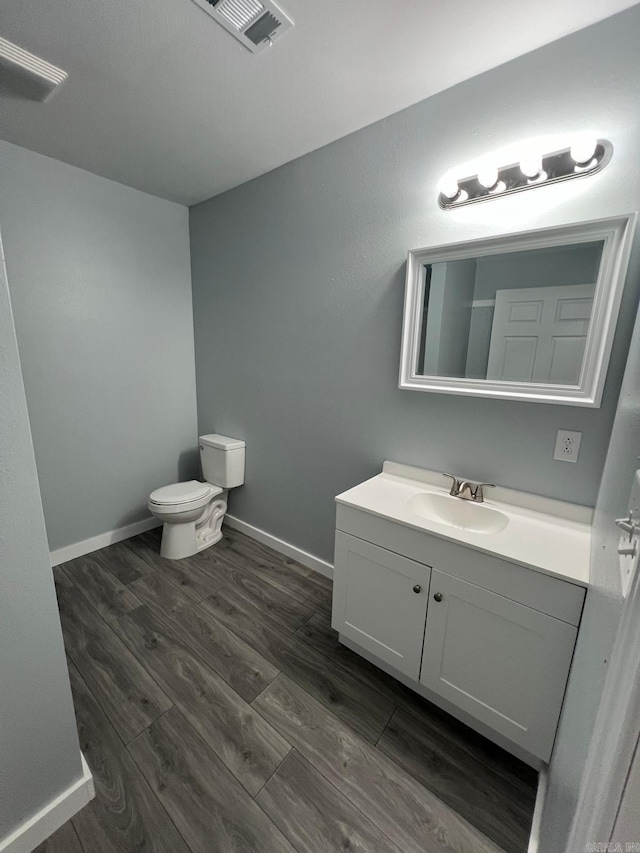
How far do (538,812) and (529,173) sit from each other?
212 centimetres

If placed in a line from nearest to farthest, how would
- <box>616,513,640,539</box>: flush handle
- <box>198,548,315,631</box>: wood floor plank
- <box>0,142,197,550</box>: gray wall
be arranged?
<box>616,513,640,539</box>: flush handle
<box>198,548,315,631</box>: wood floor plank
<box>0,142,197,550</box>: gray wall

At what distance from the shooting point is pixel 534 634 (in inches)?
41.8

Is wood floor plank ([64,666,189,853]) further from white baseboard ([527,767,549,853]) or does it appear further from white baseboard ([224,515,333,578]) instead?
white baseboard ([224,515,333,578])

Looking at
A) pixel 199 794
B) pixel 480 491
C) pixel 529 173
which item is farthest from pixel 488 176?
pixel 199 794

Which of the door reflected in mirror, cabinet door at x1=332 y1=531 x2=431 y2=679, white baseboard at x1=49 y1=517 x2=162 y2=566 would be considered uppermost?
the door reflected in mirror

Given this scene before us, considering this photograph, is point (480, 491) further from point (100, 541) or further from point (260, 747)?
point (100, 541)

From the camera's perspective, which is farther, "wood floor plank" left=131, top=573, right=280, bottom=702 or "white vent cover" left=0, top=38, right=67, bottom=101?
"wood floor plank" left=131, top=573, right=280, bottom=702

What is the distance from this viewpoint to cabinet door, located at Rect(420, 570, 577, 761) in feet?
3.43

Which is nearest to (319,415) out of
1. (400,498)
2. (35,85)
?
(400,498)

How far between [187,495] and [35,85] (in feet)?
6.78

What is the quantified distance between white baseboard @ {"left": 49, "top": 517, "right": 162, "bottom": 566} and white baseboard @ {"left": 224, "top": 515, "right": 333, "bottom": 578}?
62cm

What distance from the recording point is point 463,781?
1.16 m

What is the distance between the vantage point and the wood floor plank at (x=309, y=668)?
136cm

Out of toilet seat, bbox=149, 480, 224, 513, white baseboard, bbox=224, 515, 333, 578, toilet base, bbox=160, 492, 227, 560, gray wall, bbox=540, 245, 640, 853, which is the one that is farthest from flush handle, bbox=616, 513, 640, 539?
toilet base, bbox=160, 492, 227, 560
